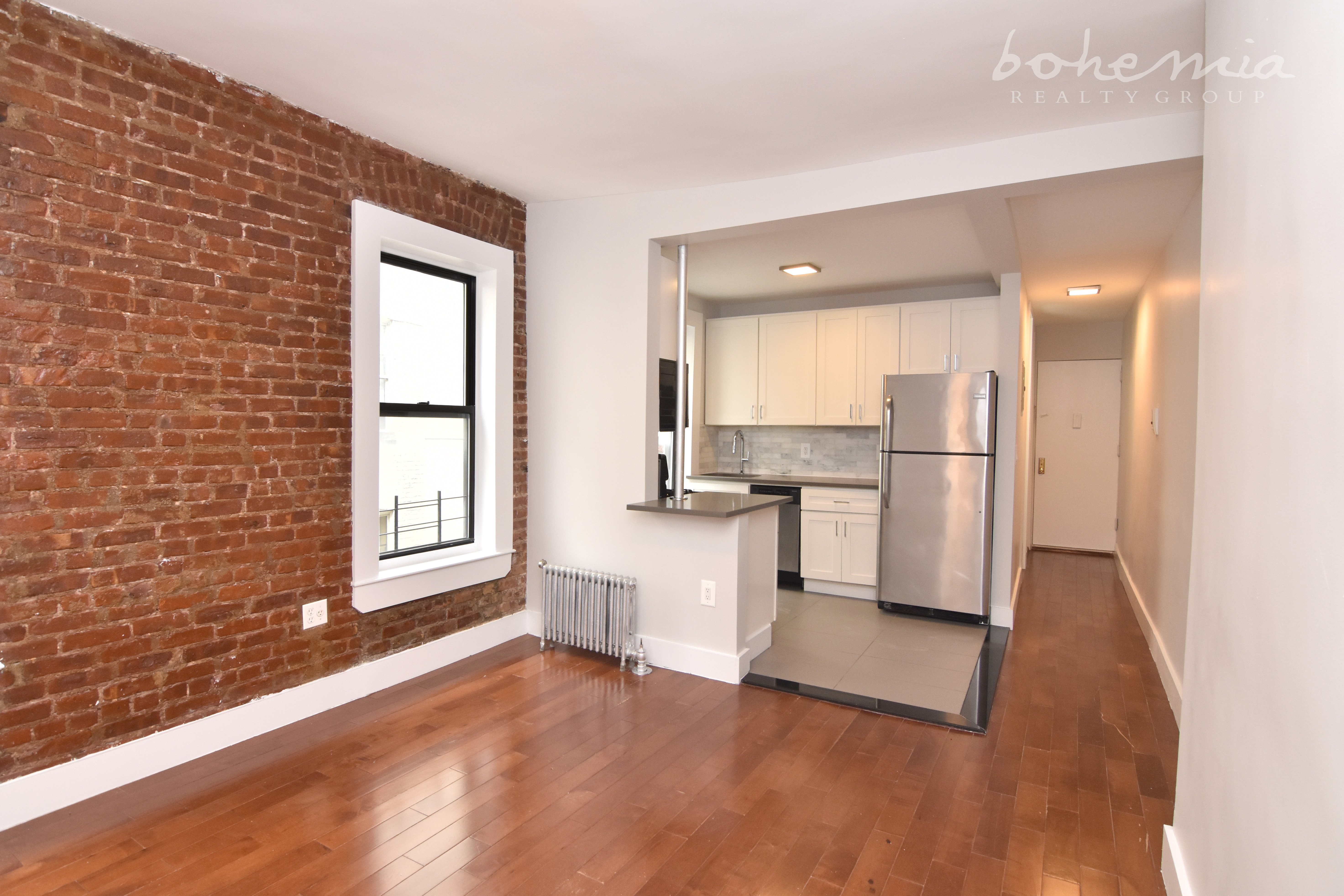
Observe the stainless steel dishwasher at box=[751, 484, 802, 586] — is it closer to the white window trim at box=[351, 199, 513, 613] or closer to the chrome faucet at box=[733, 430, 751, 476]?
the chrome faucet at box=[733, 430, 751, 476]

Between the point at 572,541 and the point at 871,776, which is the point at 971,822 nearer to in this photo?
the point at 871,776

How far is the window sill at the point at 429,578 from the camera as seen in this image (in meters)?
3.27

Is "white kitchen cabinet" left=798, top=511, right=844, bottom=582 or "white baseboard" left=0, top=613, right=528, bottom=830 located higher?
"white kitchen cabinet" left=798, top=511, right=844, bottom=582

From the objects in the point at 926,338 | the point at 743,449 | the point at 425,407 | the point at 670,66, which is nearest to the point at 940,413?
the point at 926,338

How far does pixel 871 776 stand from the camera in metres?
2.65

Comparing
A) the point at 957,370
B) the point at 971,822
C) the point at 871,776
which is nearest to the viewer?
the point at 971,822

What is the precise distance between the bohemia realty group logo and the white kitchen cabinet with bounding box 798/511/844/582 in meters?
3.37

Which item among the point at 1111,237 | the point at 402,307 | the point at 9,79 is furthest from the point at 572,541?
the point at 1111,237

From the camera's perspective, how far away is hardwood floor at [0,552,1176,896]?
2.03 meters

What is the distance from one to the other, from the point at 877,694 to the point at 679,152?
2.73 metres

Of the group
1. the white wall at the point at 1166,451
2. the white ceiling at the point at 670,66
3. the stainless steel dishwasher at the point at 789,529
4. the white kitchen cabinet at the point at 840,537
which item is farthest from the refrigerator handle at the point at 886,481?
the white ceiling at the point at 670,66

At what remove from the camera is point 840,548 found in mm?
5492

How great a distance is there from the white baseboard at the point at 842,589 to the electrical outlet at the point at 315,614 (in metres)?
3.68

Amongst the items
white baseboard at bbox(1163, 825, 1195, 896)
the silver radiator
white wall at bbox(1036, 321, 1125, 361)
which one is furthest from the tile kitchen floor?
white wall at bbox(1036, 321, 1125, 361)
